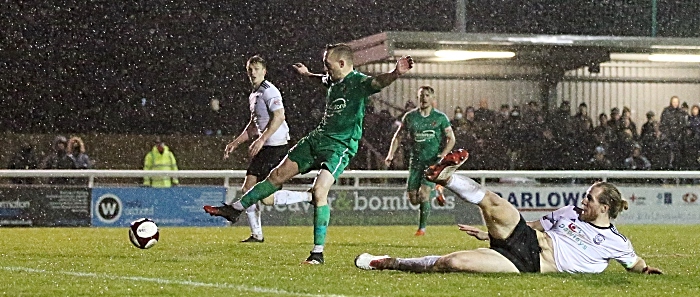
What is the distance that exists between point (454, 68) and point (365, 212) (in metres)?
6.80

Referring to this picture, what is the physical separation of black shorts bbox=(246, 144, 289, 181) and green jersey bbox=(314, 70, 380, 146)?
8.45 feet

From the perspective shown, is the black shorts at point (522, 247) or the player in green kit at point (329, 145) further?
the player in green kit at point (329, 145)

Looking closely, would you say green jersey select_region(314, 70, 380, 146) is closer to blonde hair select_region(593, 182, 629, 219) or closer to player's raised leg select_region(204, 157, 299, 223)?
player's raised leg select_region(204, 157, 299, 223)

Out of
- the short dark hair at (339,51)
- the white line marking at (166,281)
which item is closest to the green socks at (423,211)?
the short dark hair at (339,51)

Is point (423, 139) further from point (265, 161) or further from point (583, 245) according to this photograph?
point (583, 245)

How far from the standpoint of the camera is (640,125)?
25.1m

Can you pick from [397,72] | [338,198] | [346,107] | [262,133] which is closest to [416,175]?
[262,133]

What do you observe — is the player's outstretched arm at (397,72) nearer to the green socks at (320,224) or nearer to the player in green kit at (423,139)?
the green socks at (320,224)

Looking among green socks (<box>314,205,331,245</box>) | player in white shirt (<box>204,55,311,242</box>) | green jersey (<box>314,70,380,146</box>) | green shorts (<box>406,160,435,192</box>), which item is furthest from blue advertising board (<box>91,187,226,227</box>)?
green socks (<box>314,205,331,245</box>)

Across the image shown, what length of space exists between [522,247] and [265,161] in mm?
4725

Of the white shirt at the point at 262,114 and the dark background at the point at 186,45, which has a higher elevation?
the dark background at the point at 186,45

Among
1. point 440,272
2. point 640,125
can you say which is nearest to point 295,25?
point 640,125

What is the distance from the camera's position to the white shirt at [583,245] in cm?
807

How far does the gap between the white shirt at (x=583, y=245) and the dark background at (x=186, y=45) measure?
15.2 meters
